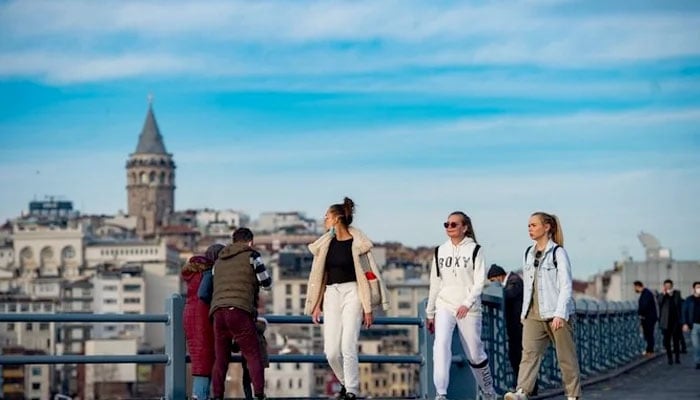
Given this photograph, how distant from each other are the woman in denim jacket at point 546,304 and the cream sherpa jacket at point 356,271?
1155 millimetres

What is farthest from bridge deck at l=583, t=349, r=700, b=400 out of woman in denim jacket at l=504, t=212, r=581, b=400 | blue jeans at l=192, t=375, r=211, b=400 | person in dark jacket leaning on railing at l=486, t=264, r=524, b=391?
blue jeans at l=192, t=375, r=211, b=400

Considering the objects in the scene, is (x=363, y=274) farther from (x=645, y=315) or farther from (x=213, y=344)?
(x=645, y=315)

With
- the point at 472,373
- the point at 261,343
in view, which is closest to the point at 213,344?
the point at 261,343

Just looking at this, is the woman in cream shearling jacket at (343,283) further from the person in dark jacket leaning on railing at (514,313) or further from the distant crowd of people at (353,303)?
the person in dark jacket leaning on railing at (514,313)

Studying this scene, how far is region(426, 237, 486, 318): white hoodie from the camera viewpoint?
55.6 feet

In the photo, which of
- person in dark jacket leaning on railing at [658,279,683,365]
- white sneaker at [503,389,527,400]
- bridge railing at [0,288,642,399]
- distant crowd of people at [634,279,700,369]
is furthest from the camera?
person in dark jacket leaning on railing at [658,279,683,365]

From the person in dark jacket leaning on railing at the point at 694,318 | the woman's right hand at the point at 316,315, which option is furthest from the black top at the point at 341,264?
the person in dark jacket leaning on railing at the point at 694,318

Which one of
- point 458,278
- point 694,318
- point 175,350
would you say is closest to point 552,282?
point 458,278

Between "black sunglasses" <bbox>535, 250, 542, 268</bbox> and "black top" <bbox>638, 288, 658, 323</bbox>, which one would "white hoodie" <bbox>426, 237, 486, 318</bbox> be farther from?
"black top" <bbox>638, 288, 658, 323</bbox>

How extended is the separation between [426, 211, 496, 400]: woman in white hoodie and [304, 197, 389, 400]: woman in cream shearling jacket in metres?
0.44

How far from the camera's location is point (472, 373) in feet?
63.0

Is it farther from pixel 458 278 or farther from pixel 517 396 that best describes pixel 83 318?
pixel 517 396

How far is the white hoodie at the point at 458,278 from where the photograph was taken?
55.6ft

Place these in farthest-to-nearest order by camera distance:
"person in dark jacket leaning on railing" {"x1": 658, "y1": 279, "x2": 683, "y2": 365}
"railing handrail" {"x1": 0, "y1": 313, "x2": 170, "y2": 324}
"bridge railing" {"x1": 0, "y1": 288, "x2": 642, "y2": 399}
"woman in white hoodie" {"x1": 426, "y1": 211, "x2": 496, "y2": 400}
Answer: "person in dark jacket leaning on railing" {"x1": 658, "y1": 279, "x2": 683, "y2": 365}
"bridge railing" {"x1": 0, "y1": 288, "x2": 642, "y2": 399}
"railing handrail" {"x1": 0, "y1": 313, "x2": 170, "y2": 324}
"woman in white hoodie" {"x1": 426, "y1": 211, "x2": 496, "y2": 400}
